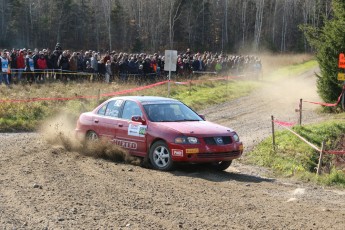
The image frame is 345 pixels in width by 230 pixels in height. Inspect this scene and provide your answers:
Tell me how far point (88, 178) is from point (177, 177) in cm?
181

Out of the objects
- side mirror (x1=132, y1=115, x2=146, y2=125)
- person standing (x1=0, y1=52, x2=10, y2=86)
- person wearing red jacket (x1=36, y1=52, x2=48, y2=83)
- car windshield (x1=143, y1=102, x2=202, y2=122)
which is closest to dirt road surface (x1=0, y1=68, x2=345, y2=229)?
side mirror (x1=132, y1=115, x2=146, y2=125)

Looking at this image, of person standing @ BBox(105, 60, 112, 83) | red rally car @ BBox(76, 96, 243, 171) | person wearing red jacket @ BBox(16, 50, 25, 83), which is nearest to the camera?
red rally car @ BBox(76, 96, 243, 171)

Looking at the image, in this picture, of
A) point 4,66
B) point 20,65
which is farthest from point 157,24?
point 4,66

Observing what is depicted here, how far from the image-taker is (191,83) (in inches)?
1312

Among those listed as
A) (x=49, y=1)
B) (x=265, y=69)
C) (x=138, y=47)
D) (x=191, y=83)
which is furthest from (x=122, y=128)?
(x=49, y=1)

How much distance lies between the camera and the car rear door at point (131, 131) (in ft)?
40.6

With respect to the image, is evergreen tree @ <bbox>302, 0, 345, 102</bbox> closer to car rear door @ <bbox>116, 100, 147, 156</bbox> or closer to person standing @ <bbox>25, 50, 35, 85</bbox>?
person standing @ <bbox>25, 50, 35, 85</bbox>

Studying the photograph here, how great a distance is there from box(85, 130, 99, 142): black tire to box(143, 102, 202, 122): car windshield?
1.70m

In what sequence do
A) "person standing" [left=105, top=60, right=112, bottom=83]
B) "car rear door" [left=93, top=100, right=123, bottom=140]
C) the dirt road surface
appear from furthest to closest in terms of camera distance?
"person standing" [left=105, top=60, right=112, bottom=83] → "car rear door" [left=93, top=100, right=123, bottom=140] → the dirt road surface

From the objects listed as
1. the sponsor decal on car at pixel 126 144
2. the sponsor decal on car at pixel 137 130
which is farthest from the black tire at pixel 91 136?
the sponsor decal on car at pixel 137 130

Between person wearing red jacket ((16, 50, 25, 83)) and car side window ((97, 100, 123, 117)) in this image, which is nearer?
car side window ((97, 100, 123, 117))

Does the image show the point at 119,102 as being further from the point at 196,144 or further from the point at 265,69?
the point at 265,69

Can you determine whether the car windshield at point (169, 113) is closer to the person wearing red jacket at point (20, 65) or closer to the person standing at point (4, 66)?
the person standing at point (4, 66)

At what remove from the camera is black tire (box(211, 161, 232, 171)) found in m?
12.5
